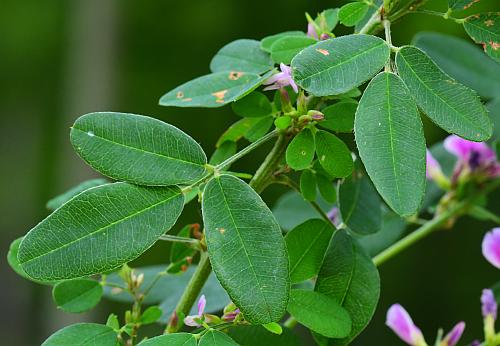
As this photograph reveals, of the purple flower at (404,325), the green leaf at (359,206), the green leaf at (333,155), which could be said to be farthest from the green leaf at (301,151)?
the purple flower at (404,325)

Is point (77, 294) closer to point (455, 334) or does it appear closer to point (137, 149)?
point (137, 149)

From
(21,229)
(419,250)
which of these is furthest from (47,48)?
(419,250)

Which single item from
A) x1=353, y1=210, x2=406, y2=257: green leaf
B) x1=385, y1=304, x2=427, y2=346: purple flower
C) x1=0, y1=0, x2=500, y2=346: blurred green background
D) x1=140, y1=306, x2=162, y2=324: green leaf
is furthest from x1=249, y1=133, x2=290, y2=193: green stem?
x1=0, y1=0, x2=500, y2=346: blurred green background

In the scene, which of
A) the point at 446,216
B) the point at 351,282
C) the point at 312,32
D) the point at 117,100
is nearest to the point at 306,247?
the point at 351,282

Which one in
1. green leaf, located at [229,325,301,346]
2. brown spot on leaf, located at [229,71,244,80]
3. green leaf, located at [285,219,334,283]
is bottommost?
green leaf, located at [229,325,301,346]

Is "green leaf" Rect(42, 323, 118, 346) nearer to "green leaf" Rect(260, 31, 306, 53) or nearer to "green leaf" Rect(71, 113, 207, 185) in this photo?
"green leaf" Rect(71, 113, 207, 185)
